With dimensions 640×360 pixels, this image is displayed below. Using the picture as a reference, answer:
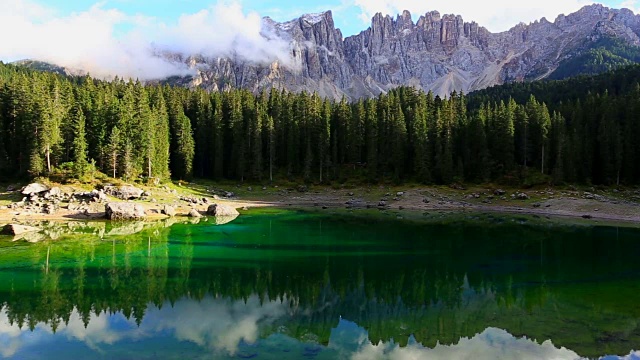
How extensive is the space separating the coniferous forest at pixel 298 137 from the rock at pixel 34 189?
7555mm

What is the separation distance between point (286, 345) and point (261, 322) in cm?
310

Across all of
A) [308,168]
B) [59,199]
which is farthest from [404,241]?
[308,168]

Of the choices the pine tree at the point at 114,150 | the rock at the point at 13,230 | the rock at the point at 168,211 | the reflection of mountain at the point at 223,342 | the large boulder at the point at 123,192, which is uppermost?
the pine tree at the point at 114,150

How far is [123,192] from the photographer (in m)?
61.5

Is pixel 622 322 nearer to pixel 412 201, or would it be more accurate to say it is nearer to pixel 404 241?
pixel 404 241

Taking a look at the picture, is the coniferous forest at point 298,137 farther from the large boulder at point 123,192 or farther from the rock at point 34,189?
the large boulder at point 123,192

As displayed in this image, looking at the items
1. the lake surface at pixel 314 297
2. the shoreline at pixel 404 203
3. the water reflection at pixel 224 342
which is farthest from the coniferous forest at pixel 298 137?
the water reflection at pixel 224 342

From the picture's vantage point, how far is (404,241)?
4116 centimetres

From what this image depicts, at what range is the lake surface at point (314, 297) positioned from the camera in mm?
16469

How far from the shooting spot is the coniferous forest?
239 feet

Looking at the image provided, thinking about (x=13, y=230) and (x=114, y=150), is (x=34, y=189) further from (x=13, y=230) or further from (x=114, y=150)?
(x=13, y=230)

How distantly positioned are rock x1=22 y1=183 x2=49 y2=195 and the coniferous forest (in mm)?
7555

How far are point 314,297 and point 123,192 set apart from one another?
47.5 meters

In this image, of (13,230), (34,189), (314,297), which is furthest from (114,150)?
(314,297)
